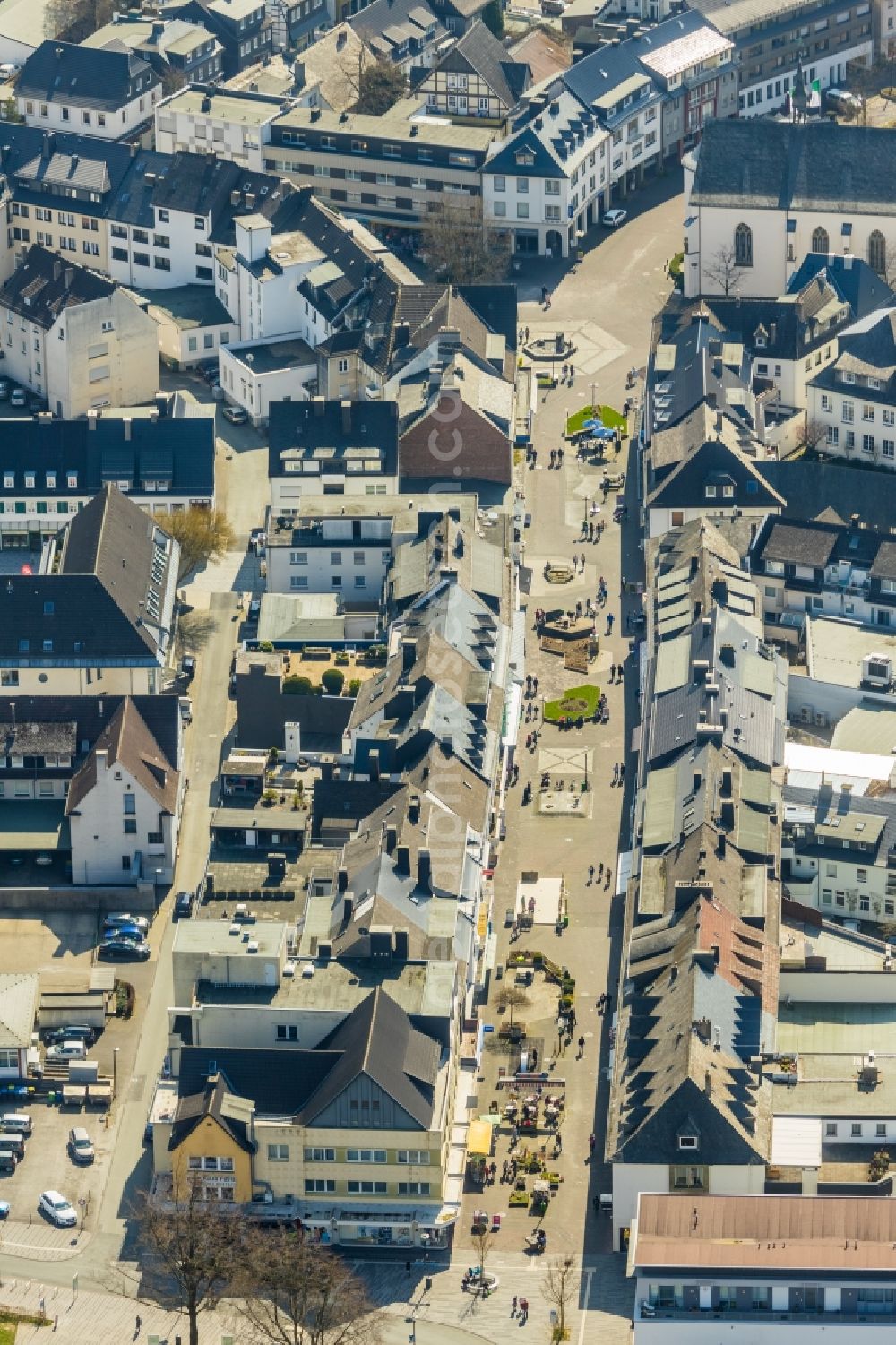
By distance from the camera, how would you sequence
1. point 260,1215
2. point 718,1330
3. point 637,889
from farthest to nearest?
point 637,889 < point 260,1215 < point 718,1330

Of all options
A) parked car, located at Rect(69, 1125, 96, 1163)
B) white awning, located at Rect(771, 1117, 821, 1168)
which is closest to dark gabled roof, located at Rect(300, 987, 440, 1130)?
parked car, located at Rect(69, 1125, 96, 1163)

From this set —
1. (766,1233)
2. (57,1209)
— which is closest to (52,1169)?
(57,1209)

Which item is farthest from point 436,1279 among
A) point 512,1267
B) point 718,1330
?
point 718,1330

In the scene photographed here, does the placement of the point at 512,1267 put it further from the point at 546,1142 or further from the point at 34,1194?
the point at 34,1194

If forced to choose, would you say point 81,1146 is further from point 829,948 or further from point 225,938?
point 829,948

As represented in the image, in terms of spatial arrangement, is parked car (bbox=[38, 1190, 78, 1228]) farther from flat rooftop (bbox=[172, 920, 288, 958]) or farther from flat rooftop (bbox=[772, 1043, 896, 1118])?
flat rooftop (bbox=[772, 1043, 896, 1118])

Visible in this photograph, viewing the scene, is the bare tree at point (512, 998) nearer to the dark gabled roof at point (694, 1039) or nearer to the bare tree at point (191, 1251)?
the dark gabled roof at point (694, 1039)
